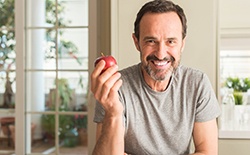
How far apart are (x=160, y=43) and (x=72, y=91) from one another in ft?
5.47

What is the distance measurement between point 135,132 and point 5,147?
1.91m

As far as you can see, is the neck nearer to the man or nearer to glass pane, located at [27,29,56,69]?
the man

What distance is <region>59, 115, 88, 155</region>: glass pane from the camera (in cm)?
293

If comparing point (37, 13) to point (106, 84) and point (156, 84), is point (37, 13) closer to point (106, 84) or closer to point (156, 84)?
point (156, 84)

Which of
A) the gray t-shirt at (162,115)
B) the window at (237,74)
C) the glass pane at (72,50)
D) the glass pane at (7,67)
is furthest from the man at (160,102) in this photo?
the glass pane at (7,67)

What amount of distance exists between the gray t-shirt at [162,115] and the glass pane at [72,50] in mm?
1368

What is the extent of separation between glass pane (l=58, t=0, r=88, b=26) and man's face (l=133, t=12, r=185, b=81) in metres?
1.45

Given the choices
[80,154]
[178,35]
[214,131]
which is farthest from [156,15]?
[80,154]

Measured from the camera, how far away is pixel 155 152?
155 cm

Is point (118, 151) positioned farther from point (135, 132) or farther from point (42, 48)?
point (42, 48)

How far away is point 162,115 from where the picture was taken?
1.56 meters

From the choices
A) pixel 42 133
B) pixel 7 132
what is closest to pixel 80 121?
pixel 42 133

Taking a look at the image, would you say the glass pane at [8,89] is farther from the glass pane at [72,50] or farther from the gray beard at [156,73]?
the gray beard at [156,73]

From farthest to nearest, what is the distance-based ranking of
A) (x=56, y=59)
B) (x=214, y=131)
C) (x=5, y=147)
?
(x=5, y=147), (x=56, y=59), (x=214, y=131)
